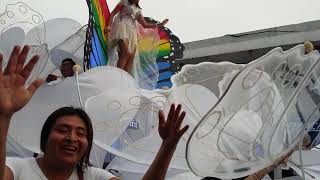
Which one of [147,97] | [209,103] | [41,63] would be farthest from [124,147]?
[41,63]

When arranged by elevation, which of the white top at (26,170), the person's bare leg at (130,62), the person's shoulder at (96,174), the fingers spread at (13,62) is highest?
the fingers spread at (13,62)

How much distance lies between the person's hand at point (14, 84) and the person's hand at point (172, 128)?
48 centimetres

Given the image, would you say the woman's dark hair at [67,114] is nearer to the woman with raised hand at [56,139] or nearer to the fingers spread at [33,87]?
the woman with raised hand at [56,139]

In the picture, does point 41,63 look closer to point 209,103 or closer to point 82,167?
point 209,103

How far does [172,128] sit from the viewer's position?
144cm

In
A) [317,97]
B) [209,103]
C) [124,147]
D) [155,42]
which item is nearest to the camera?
[317,97]

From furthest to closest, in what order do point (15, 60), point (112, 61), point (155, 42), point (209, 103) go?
point (155, 42) < point (112, 61) < point (209, 103) < point (15, 60)

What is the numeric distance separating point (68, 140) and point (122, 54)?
240 centimetres

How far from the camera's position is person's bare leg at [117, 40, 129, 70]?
12.1 feet

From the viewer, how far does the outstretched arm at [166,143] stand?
1.42 metres

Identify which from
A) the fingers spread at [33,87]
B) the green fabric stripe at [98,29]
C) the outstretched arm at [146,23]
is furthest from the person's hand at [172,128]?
the outstretched arm at [146,23]

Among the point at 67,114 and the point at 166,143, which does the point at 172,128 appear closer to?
the point at 166,143

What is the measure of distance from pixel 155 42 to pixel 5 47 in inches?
61.6

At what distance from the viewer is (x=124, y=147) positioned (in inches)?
101
